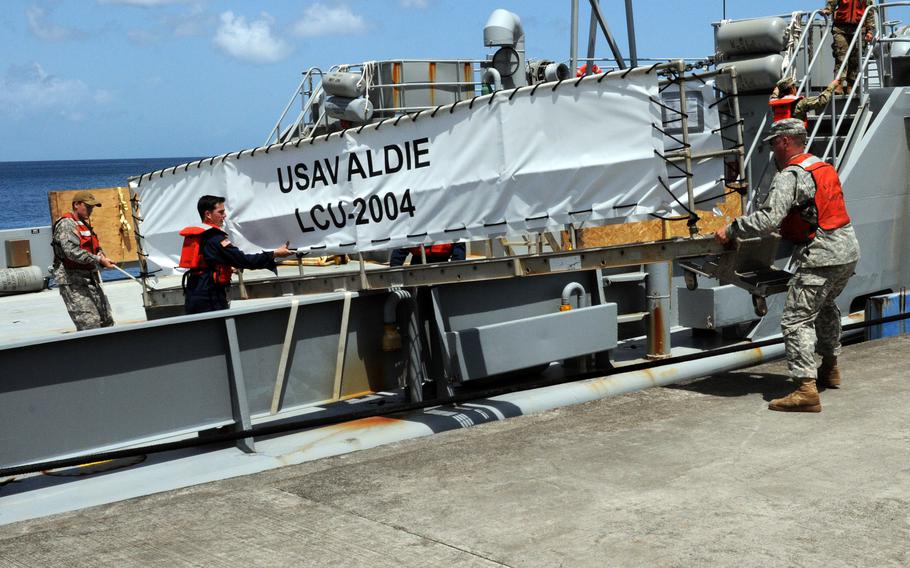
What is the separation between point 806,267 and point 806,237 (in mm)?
231

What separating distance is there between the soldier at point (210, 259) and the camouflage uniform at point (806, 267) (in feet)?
11.6

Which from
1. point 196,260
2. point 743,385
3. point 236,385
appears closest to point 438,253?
point 196,260

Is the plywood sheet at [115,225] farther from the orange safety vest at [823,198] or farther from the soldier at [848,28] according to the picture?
the orange safety vest at [823,198]

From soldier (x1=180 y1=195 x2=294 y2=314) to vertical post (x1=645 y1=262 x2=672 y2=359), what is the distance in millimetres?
3545

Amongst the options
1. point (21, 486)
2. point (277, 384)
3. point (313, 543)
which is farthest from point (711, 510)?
point (21, 486)

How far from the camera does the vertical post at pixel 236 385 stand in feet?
21.8

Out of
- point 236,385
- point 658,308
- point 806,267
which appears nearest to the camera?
point 236,385

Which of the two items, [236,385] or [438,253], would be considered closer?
[236,385]

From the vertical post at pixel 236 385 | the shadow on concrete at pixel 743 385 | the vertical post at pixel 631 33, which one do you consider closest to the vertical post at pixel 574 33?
the vertical post at pixel 631 33

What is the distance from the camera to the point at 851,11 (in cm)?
1136

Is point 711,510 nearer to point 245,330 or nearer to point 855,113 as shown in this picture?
point 245,330

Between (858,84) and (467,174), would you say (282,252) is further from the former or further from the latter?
(858,84)

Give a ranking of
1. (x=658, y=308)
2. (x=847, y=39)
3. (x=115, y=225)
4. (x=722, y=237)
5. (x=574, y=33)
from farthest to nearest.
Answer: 1. (x=115, y=225)
2. (x=847, y=39)
3. (x=574, y=33)
4. (x=658, y=308)
5. (x=722, y=237)

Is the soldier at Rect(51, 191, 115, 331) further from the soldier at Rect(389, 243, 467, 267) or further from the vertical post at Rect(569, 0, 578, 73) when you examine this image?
the vertical post at Rect(569, 0, 578, 73)
